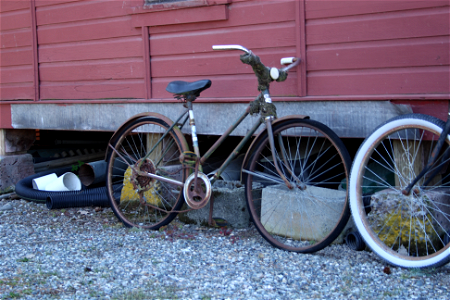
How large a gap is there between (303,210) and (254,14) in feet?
5.94

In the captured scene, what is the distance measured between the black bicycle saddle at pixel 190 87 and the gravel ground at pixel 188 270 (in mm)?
1240

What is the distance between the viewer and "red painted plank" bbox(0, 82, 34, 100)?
18.4 feet

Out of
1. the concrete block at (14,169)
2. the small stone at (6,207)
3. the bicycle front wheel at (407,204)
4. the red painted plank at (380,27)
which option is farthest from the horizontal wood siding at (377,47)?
the concrete block at (14,169)

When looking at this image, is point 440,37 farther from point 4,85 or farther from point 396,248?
point 4,85

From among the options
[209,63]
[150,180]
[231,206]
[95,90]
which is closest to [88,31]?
[95,90]

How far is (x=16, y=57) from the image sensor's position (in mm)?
5723

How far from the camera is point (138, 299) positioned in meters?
2.54

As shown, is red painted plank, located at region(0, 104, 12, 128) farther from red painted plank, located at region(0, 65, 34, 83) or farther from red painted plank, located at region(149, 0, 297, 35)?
red painted plank, located at region(149, 0, 297, 35)

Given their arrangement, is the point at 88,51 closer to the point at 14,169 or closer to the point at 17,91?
the point at 17,91

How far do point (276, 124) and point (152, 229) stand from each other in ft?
5.04

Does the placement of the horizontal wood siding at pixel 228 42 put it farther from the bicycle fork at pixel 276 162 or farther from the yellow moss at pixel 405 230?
the yellow moss at pixel 405 230

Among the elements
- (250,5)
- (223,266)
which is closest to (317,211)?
(223,266)

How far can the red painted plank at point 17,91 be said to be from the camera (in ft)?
18.4

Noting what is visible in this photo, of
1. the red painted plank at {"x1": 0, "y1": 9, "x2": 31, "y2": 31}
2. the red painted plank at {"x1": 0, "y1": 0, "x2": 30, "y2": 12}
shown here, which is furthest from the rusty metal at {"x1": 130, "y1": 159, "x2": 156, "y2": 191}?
the red painted plank at {"x1": 0, "y1": 0, "x2": 30, "y2": 12}
